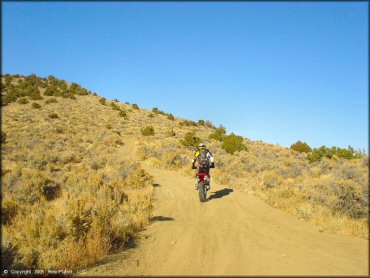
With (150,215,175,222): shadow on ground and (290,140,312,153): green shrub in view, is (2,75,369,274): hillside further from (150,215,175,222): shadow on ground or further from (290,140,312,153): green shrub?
(290,140,312,153): green shrub

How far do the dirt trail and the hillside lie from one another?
624 mm

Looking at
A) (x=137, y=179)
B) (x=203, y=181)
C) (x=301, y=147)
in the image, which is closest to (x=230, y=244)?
(x=203, y=181)

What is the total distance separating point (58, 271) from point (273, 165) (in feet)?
57.2

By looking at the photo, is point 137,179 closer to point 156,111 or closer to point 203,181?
point 203,181

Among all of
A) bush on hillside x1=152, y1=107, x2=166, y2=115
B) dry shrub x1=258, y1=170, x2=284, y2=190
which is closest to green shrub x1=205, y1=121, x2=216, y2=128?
bush on hillside x1=152, y1=107, x2=166, y2=115

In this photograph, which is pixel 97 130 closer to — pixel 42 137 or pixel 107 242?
pixel 42 137

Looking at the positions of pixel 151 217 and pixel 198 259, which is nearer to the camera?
pixel 198 259

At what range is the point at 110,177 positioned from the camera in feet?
54.6

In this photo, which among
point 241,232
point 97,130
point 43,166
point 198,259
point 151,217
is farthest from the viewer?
point 97,130

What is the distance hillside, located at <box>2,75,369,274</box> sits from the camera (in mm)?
7625

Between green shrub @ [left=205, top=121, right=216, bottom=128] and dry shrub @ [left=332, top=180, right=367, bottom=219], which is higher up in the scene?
green shrub @ [left=205, top=121, right=216, bottom=128]

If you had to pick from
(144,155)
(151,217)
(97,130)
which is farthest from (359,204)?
(97,130)

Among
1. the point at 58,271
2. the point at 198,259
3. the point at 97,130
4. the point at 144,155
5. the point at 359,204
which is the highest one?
the point at 97,130

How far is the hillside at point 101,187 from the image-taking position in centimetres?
762
